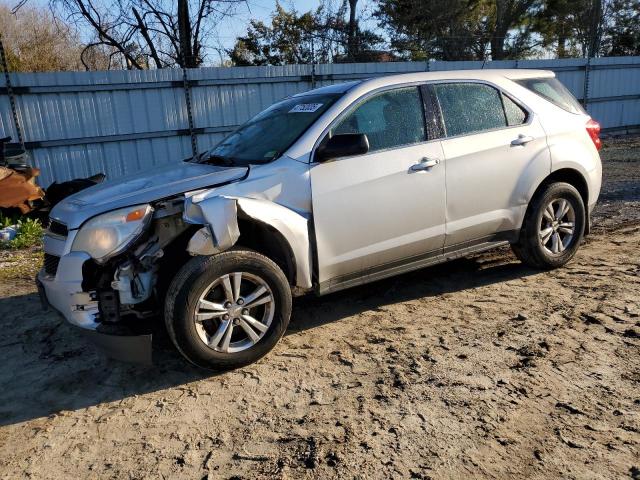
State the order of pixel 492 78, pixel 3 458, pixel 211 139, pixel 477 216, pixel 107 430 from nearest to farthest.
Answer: pixel 3 458 < pixel 107 430 < pixel 477 216 < pixel 492 78 < pixel 211 139

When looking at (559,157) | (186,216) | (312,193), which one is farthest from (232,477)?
(559,157)

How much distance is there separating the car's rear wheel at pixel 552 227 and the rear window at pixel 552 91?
0.76 m

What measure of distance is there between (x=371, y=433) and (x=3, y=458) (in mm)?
1850

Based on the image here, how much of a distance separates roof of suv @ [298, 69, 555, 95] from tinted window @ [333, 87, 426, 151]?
0.12 m

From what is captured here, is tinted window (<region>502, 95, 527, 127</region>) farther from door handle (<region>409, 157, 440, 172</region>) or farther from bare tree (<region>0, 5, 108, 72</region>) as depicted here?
bare tree (<region>0, 5, 108, 72</region>)

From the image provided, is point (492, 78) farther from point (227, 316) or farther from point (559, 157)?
point (227, 316)

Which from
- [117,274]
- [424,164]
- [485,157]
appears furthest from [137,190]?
[485,157]

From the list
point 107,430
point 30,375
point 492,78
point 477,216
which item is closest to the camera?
point 107,430

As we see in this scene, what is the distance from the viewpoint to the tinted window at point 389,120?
382 centimetres

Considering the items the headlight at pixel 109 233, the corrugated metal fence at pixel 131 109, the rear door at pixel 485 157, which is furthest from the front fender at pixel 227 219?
the corrugated metal fence at pixel 131 109

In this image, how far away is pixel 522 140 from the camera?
4359 millimetres

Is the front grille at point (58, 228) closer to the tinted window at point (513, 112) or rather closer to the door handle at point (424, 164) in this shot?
the door handle at point (424, 164)

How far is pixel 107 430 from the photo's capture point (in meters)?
2.78

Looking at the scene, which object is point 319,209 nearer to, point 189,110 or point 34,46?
point 189,110
